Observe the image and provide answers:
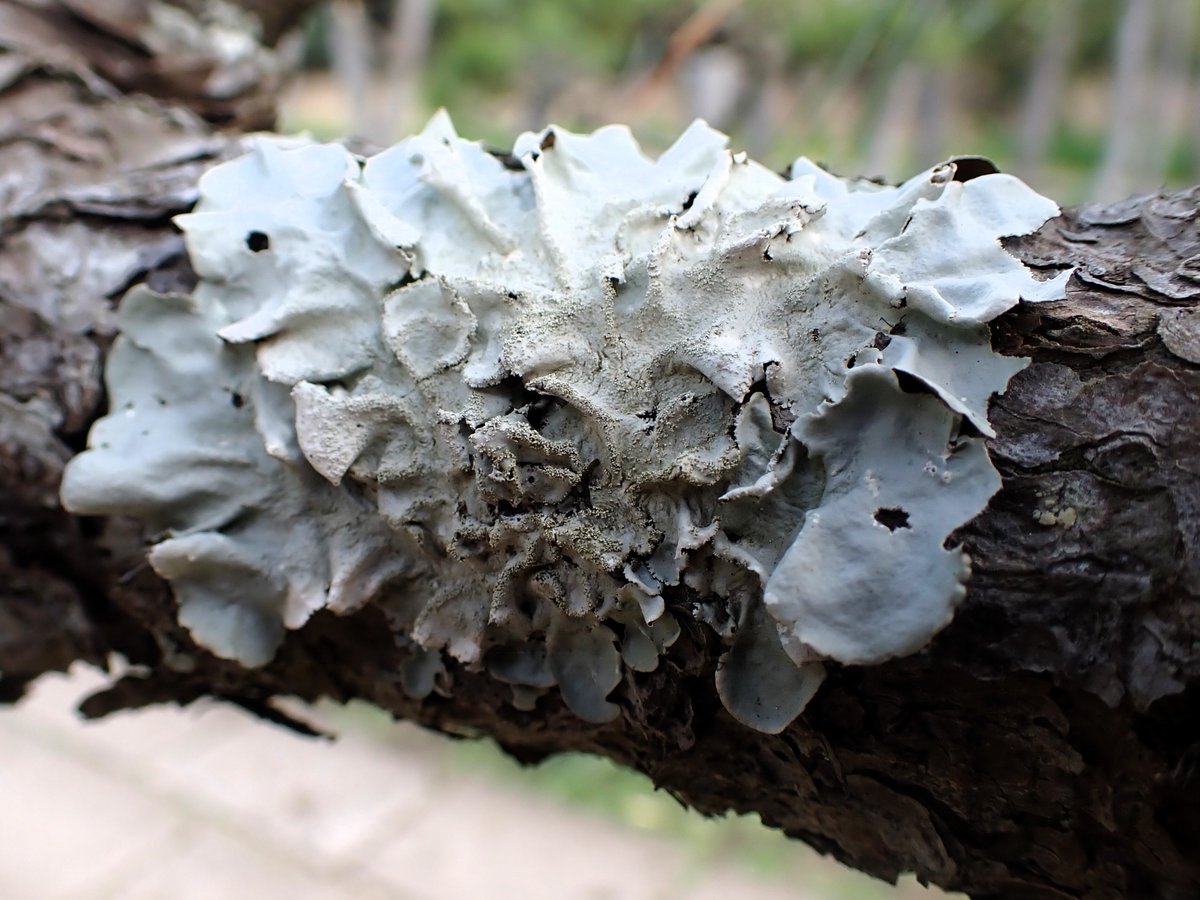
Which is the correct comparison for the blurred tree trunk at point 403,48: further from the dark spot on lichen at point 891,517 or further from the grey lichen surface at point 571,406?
the dark spot on lichen at point 891,517

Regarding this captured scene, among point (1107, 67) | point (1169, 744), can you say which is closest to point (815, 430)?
point (1169, 744)

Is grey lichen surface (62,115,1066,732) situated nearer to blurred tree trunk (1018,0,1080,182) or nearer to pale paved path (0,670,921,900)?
pale paved path (0,670,921,900)

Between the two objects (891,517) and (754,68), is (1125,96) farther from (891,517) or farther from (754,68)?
(891,517)

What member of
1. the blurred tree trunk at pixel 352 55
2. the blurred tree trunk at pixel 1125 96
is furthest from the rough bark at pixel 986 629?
the blurred tree trunk at pixel 352 55

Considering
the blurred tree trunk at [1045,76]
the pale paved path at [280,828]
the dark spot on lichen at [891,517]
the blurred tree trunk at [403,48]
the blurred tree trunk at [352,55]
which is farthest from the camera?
the blurred tree trunk at [1045,76]

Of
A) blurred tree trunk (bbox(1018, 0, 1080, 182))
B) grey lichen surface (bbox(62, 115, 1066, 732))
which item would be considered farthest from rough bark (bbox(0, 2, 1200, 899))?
blurred tree trunk (bbox(1018, 0, 1080, 182))

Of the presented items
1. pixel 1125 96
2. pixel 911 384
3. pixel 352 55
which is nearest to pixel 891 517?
pixel 911 384

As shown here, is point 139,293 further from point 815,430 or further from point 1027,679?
point 1027,679
